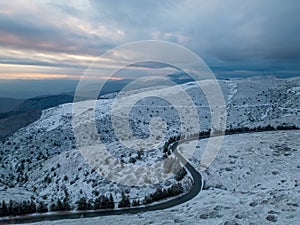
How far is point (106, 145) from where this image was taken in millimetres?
29766

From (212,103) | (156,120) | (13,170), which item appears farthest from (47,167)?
(212,103)

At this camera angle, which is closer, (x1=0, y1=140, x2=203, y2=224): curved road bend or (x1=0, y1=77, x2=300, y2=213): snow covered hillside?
(x1=0, y1=140, x2=203, y2=224): curved road bend

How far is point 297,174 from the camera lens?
16.6m

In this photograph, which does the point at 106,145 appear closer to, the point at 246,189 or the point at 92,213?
the point at 92,213

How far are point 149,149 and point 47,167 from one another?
37.1ft

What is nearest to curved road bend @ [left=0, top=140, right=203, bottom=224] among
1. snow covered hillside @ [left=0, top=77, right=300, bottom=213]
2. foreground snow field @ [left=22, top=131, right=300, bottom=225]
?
foreground snow field @ [left=22, top=131, right=300, bottom=225]

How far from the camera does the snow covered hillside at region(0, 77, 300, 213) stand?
1981 centimetres

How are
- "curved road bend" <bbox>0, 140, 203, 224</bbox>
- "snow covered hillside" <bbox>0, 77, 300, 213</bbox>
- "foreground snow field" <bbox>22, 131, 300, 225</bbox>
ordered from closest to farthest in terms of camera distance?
"foreground snow field" <bbox>22, 131, 300, 225</bbox> → "curved road bend" <bbox>0, 140, 203, 224</bbox> → "snow covered hillside" <bbox>0, 77, 300, 213</bbox>

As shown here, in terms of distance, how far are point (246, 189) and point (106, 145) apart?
1752cm

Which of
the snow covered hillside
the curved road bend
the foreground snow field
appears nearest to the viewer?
the foreground snow field

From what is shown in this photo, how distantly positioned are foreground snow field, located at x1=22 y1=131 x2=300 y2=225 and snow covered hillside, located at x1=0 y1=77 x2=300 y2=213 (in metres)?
0.88

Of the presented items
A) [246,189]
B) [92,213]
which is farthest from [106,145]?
[246,189]

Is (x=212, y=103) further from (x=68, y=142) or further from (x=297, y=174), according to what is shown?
(x=297, y=174)

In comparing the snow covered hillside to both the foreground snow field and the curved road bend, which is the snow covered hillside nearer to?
the foreground snow field
